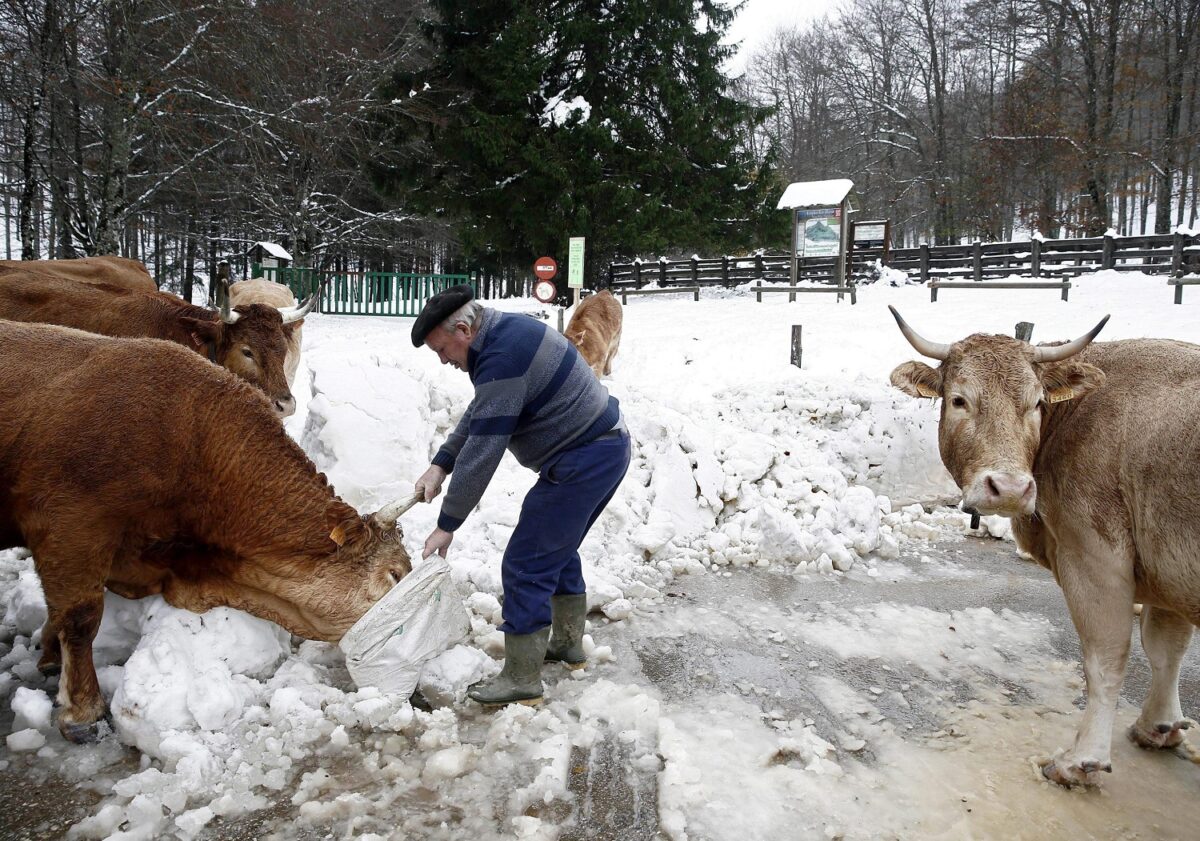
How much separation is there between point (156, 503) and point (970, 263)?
79.3 ft

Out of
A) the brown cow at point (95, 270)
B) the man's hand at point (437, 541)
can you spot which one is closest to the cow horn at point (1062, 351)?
the man's hand at point (437, 541)

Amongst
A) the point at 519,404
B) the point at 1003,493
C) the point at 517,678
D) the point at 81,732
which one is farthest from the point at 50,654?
the point at 1003,493

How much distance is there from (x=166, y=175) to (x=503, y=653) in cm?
1519

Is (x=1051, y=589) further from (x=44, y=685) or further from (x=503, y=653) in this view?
(x=44, y=685)

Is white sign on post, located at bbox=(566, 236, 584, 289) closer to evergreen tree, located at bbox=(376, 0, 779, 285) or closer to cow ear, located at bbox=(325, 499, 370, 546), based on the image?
evergreen tree, located at bbox=(376, 0, 779, 285)

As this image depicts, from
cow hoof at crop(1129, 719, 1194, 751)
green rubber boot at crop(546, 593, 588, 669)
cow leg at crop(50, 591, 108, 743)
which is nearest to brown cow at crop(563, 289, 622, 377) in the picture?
green rubber boot at crop(546, 593, 588, 669)

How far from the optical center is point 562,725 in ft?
11.5

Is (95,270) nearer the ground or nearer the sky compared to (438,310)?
nearer the sky

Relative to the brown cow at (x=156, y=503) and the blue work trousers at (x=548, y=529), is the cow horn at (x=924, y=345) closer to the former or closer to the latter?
the blue work trousers at (x=548, y=529)

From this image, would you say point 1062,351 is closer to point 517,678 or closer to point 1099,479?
point 1099,479

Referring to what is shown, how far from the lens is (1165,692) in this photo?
344cm

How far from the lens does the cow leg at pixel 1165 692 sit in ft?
11.2

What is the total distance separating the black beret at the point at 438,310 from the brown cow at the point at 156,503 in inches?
37.4

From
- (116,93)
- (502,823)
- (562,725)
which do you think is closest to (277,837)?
(502,823)
